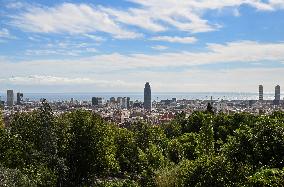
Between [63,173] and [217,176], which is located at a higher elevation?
[217,176]

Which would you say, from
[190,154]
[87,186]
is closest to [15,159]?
[87,186]

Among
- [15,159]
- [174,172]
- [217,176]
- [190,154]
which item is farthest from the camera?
[190,154]

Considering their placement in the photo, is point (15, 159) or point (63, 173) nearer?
point (15, 159)

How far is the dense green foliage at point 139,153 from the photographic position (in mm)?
24330

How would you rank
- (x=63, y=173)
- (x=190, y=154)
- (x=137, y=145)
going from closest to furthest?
(x=63, y=173)
(x=190, y=154)
(x=137, y=145)

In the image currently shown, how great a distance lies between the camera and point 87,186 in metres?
43.4

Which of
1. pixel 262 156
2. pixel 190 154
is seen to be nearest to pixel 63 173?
pixel 190 154

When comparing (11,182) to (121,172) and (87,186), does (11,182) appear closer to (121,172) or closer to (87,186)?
(87,186)

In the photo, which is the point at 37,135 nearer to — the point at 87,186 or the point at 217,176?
the point at 87,186

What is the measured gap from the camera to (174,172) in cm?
3008

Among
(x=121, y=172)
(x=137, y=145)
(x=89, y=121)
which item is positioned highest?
(x=89, y=121)

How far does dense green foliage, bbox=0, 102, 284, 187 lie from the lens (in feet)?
79.8

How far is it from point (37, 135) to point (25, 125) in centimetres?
168

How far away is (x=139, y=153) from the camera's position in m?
45.5
